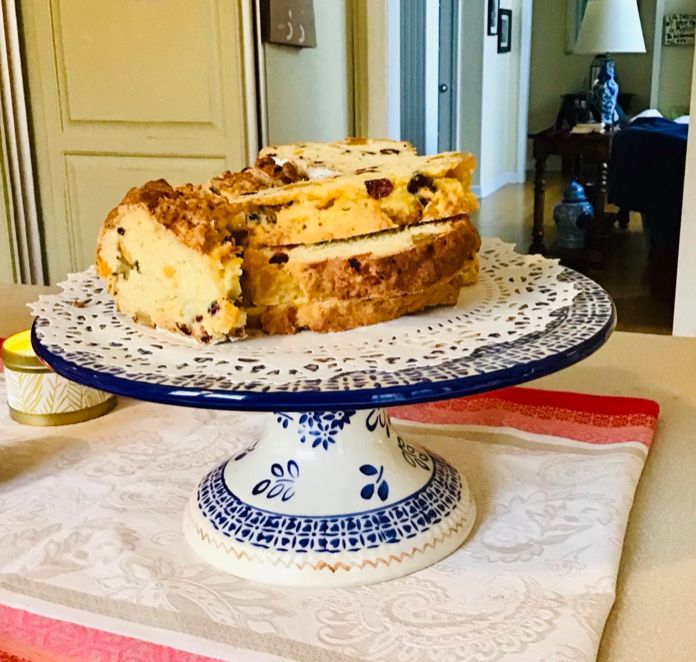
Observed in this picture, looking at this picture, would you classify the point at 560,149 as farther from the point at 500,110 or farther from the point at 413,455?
the point at 413,455

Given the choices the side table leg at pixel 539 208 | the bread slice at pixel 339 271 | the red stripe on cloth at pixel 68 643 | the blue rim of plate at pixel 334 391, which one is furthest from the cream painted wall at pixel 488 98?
the red stripe on cloth at pixel 68 643

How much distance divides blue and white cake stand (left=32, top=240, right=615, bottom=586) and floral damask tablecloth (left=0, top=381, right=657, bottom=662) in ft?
0.07

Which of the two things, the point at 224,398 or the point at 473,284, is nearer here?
the point at 224,398

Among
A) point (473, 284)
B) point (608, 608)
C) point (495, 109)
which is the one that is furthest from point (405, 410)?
point (495, 109)

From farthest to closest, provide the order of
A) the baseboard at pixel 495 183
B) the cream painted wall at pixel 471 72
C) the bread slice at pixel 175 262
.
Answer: the baseboard at pixel 495 183 → the cream painted wall at pixel 471 72 → the bread slice at pixel 175 262

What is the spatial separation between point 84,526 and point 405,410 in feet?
1.12

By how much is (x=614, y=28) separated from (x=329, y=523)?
492 centimetres

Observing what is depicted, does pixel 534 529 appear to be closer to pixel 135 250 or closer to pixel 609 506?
pixel 609 506

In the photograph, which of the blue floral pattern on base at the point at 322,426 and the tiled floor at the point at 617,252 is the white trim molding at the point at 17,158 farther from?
the blue floral pattern on base at the point at 322,426

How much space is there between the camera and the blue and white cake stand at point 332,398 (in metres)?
0.48

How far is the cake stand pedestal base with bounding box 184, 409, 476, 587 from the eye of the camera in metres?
0.53

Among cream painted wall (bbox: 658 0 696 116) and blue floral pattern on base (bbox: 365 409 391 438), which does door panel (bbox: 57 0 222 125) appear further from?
cream painted wall (bbox: 658 0 696 116)

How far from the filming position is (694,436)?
2.53 ft

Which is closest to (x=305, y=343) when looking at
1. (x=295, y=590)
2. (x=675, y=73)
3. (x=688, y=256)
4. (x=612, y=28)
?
(x=295, y=590)
